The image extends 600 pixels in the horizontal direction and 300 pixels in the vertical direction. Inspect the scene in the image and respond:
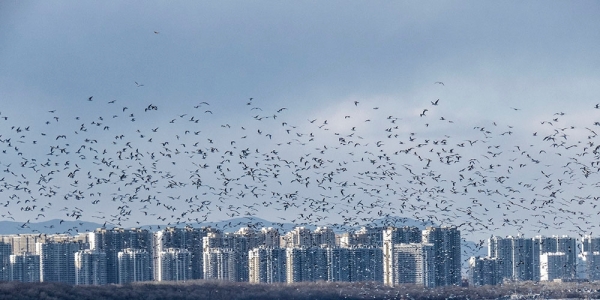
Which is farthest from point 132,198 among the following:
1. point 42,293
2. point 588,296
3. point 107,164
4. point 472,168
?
point 588,296

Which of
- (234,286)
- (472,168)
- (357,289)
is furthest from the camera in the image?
(357,289)

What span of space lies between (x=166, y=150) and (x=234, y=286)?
10917 cm

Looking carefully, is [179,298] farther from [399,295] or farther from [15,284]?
[399,295]

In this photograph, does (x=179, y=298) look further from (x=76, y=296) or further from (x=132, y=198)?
(x=132, y=198)

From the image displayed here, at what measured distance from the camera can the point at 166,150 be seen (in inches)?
2862

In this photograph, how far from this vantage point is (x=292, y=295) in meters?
181

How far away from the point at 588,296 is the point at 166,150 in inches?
5331

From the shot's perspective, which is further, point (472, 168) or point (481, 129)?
point (472, 168)

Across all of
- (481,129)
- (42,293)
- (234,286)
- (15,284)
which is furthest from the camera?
(234,286)

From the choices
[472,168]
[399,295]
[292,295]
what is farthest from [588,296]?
[472,168]

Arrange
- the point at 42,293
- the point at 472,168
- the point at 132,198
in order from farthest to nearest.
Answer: the point at 42,293
the point at 132,198
the point at 472,168

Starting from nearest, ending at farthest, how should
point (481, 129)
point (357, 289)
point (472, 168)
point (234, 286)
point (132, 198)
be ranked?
point (481, 129) → point (472, 168) → point (132, 198) → point (234, 286) → point (357, 289)

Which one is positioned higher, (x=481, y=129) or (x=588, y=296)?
(x=481, y=129)

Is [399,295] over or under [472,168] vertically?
under
